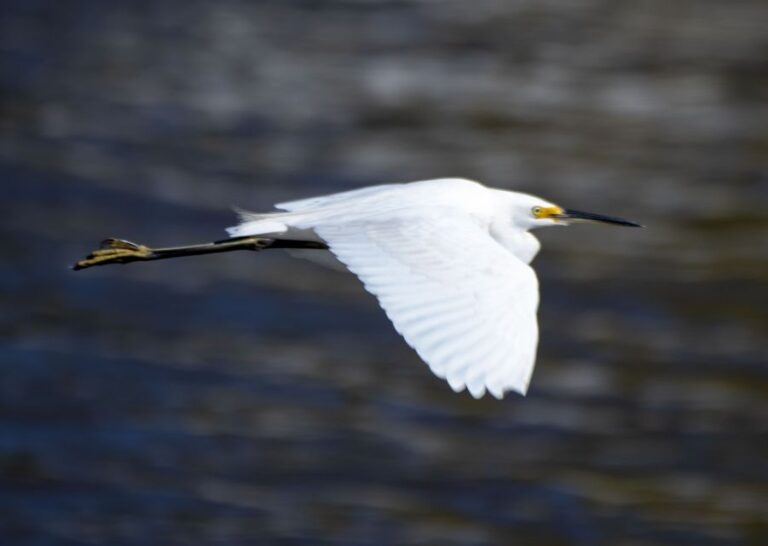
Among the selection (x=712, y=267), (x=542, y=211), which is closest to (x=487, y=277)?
(x=542, y=211)

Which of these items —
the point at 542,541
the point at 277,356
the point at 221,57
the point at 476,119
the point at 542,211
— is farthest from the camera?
the point at 221,57

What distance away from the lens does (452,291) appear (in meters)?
2.93

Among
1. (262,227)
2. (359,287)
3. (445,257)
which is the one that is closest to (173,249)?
(262,227)

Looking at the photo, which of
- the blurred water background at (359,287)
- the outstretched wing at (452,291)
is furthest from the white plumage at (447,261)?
the blurred water background at (359,287)

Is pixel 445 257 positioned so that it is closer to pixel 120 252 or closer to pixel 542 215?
pixel 542 215

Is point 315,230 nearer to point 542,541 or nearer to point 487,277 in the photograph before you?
point 487,277

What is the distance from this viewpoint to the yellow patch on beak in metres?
3.63

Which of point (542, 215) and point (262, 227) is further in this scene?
point (542, 215)

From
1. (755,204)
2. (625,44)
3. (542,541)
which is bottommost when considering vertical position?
(542,541)

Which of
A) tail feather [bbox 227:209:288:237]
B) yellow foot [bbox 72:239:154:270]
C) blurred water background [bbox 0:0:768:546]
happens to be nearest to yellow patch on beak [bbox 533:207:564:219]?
tail feather [bbox 227:209:288:237]

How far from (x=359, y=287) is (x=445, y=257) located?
110 inches

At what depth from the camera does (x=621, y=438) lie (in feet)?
17.2

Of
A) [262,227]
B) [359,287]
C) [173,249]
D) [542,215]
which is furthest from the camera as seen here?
[359,287]

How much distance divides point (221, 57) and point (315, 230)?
4.17 metres
